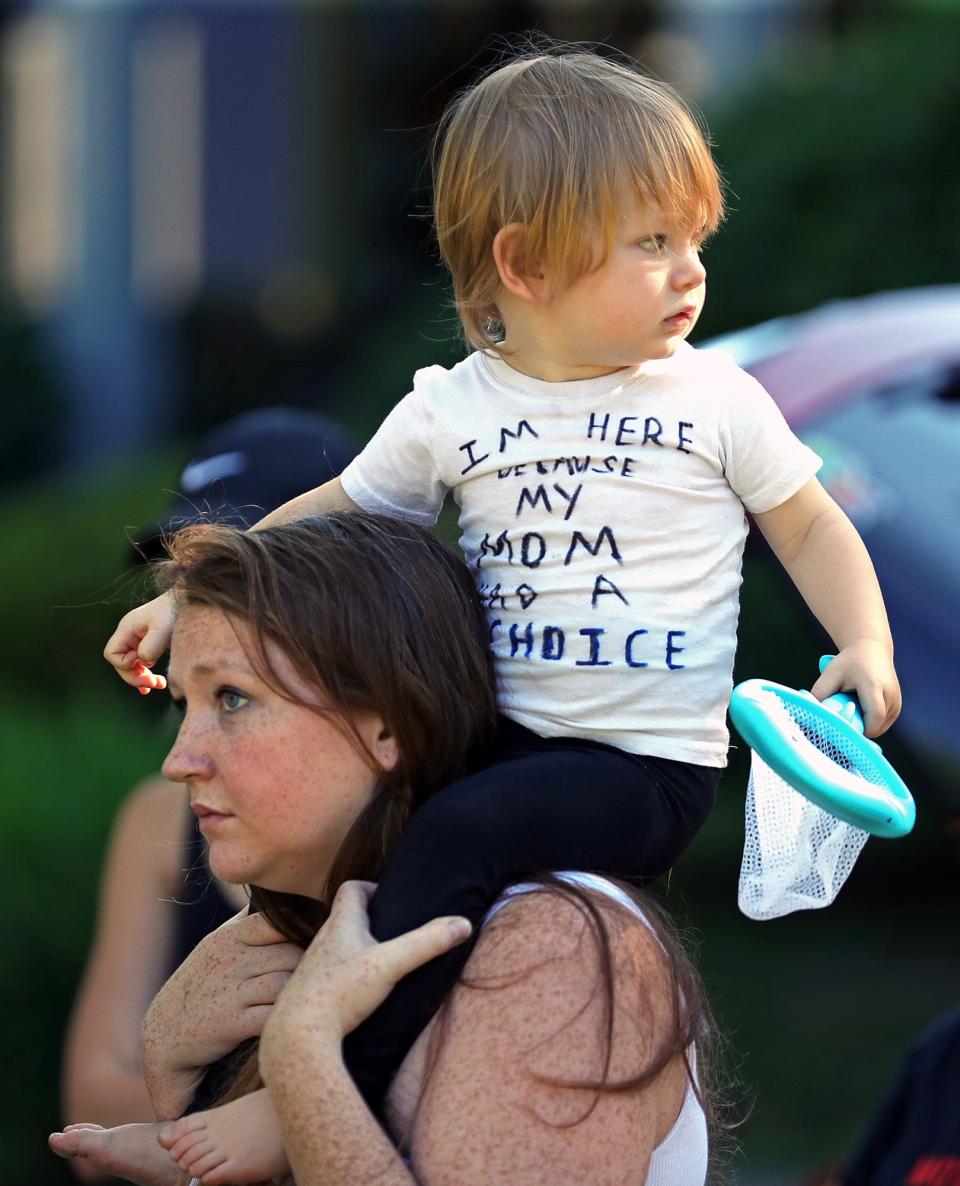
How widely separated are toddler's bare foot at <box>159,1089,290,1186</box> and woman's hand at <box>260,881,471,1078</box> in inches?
3.8

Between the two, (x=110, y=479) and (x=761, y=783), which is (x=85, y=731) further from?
(x=110, y=479)

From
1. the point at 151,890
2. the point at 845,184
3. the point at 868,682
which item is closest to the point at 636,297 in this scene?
the point at 868,682

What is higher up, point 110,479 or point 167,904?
point 167,904

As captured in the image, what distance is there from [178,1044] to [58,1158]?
8.70 feet

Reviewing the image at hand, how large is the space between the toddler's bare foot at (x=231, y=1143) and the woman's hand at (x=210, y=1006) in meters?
0.13

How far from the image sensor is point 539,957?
1.95 meters

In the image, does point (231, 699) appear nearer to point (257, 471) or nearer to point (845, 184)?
point (257, 471)

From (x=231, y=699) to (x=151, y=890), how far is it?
1007 mm

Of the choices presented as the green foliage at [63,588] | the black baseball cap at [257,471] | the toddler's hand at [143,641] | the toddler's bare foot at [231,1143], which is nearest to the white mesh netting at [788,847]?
the toddler's bare foot at [231,1143]

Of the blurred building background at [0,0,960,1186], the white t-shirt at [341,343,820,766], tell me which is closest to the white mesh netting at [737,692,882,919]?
the white t-shirt at [341,343,820,766]

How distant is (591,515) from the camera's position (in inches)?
80.4

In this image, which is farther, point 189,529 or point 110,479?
point 110,479

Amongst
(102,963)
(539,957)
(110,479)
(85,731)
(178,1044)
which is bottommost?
(110,479)

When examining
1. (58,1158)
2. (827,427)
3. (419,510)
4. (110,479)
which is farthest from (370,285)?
(419,510)
